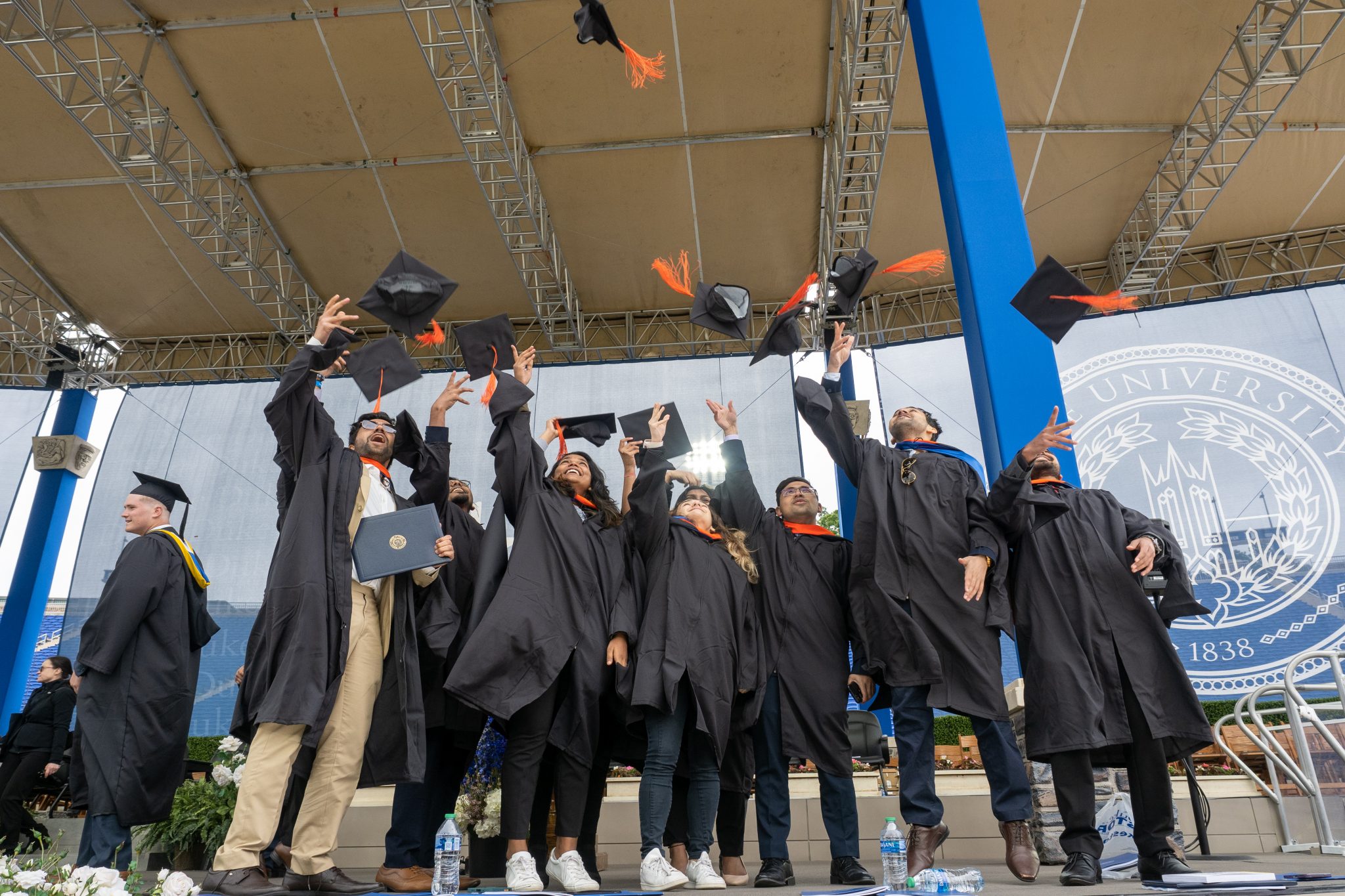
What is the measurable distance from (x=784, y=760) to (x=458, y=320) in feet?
27.8

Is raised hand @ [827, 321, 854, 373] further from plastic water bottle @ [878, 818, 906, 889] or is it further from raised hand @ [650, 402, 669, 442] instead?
plastic water bottle @ [878, 818, 906, 889]

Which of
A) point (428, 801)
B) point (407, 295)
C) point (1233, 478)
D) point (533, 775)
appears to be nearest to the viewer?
point (533, 775)

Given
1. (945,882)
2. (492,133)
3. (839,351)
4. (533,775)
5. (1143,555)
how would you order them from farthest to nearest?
(492,133) < (839,351) < (1143,555) < (533,775) < (945,882)

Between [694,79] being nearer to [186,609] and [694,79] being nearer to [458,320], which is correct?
[458,320]

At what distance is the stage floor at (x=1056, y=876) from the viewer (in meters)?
2.21

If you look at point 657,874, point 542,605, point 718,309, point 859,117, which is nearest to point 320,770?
point 542,605

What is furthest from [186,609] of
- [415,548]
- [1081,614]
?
[1081,614]

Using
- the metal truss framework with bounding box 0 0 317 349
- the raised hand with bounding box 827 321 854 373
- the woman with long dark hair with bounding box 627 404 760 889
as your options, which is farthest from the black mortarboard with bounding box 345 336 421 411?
the metal truss framework with bounding box 0 0 317 349

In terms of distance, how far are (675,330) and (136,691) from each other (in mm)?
8129

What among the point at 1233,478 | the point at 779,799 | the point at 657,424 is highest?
the point at 1233,478

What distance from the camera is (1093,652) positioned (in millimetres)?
2799

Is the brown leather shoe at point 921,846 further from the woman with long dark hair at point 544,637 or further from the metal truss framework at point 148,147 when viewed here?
the metal truss framework at point 148,147

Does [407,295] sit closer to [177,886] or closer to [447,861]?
[447,861]

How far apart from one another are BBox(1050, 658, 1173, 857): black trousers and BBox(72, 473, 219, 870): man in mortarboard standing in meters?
2.70
